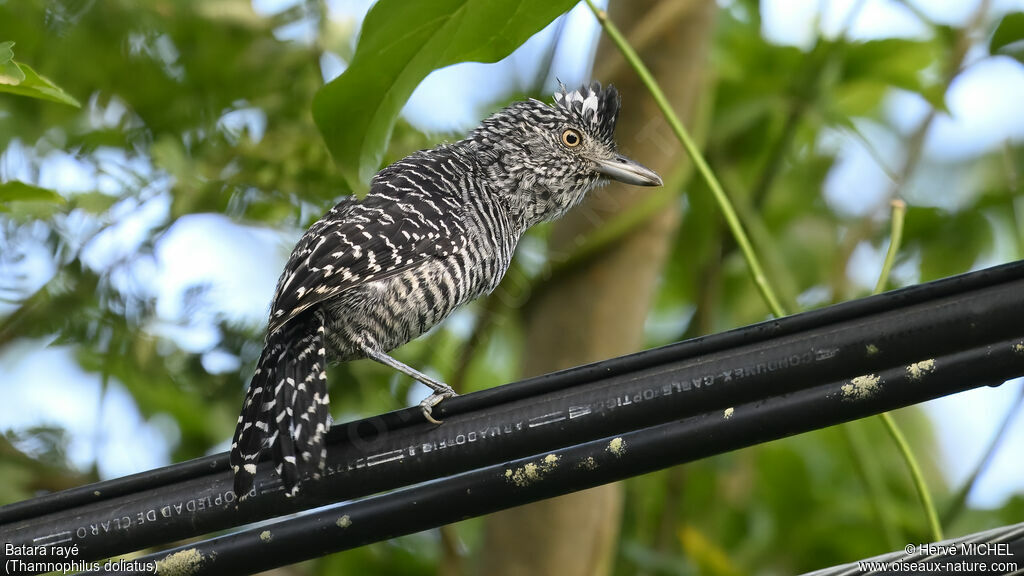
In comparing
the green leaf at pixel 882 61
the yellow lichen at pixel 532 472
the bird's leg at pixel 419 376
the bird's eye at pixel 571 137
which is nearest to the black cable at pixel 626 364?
the yellow lichen at pixel 532 472

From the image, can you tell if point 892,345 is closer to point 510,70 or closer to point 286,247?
point 286,247

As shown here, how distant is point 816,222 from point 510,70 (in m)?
1.48

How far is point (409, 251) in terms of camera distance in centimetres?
239

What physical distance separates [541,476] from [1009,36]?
5.72 feet

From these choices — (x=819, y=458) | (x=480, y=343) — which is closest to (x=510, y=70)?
(x=480, y=343)

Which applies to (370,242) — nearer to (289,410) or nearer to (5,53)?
(289,410)

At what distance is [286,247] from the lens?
3.37 meters

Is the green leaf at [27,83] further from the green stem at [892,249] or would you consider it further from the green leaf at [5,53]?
the green stem at [892,249]

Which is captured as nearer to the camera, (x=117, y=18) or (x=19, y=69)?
(x=19, y=69)

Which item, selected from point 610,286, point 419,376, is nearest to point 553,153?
point 610,286

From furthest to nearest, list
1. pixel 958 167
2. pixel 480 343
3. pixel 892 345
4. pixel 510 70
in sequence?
pixel 958 167, pixel 510 70, pixel 480 343, pixel 892 345

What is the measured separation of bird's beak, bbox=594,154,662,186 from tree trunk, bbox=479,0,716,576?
402 millimetres

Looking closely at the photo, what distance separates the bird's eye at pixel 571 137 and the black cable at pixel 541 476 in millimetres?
1467

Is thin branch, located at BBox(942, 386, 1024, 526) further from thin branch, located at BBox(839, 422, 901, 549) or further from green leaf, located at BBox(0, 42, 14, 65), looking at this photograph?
green leaf, located at BBox(0, 42, 14, 65)
